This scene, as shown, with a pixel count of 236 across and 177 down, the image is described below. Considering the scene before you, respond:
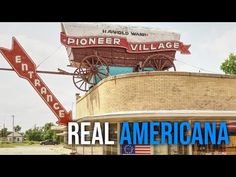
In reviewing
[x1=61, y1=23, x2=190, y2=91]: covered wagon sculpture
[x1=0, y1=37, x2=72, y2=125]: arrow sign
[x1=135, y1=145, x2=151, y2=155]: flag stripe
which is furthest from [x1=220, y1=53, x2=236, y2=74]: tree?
[x1=135, y1=145, x2=151, y2=155]: flag stripe

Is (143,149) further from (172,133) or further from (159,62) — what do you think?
(159,62)

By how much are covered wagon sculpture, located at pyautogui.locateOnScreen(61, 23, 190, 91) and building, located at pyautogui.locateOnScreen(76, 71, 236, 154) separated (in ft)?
32.0

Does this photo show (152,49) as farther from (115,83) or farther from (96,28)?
(115,83)

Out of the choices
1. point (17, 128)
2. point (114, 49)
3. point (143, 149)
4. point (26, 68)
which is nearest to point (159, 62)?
point (114, 49)

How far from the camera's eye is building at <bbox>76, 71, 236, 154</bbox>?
15.2 m

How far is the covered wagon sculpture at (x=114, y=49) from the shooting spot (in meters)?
26.2

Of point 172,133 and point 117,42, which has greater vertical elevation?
point 117,42

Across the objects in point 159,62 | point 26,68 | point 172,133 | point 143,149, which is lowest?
point 143,149

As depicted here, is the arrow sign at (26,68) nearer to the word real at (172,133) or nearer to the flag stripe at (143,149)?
the word real at (172,133)

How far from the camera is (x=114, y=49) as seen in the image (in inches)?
1107

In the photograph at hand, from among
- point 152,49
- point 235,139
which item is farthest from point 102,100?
point 152,49

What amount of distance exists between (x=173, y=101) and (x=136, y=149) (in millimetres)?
2698

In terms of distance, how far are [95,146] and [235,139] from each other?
7115mm

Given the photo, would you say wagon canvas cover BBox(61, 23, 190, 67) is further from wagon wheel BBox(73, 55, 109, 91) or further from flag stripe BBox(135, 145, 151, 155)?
flag stripe BBox(135, 145, 151, 155)
